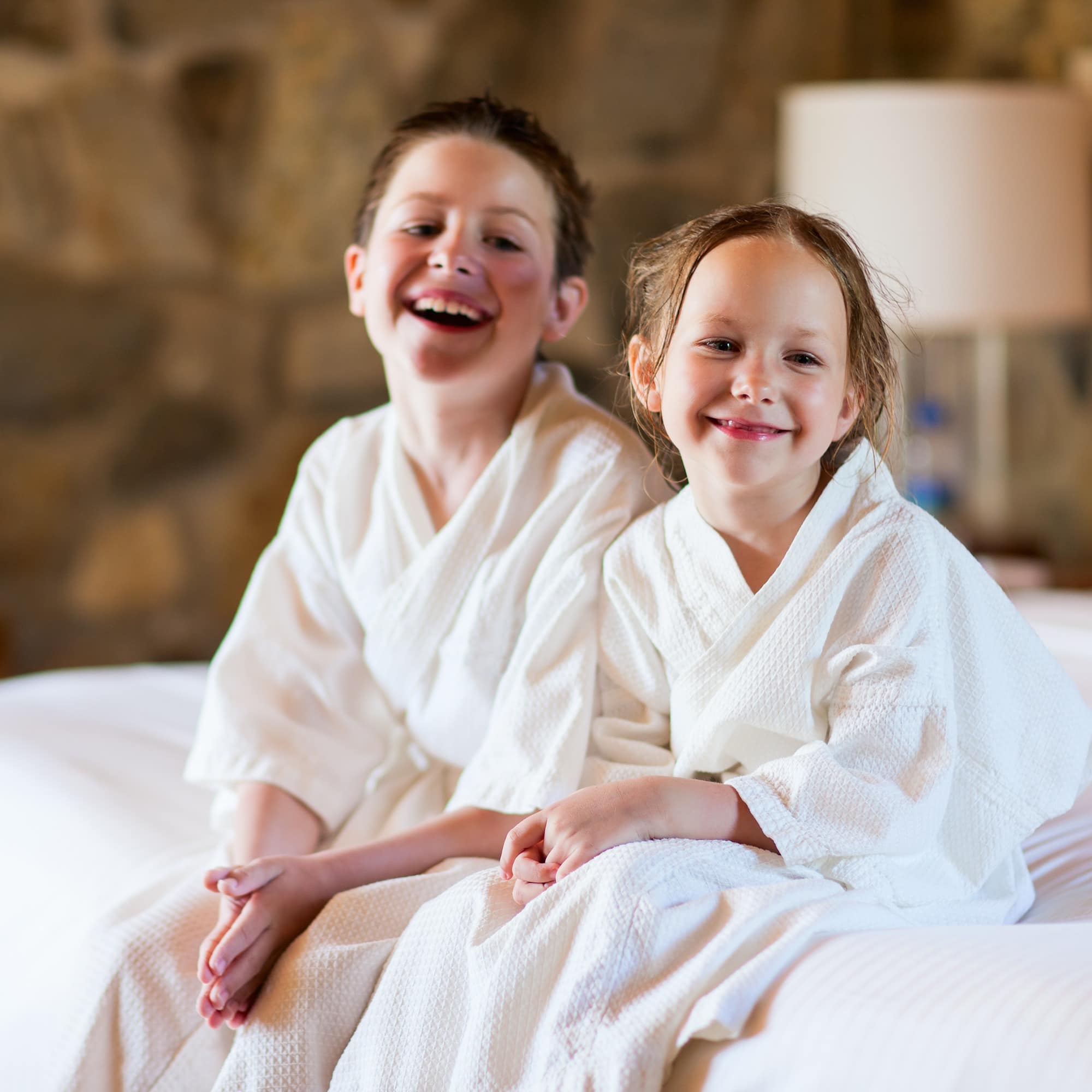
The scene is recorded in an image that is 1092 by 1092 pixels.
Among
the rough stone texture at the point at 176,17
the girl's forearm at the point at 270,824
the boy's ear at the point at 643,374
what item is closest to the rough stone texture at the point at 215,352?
the rough stone texture at the point at 176,17

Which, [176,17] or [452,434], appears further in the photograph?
[176,17]

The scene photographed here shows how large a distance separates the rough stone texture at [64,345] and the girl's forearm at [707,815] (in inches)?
73.5

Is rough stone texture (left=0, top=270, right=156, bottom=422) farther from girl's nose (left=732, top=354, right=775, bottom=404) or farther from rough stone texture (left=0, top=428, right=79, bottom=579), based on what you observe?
girl's nose (left=732, top=354, right=775, bottom=404)

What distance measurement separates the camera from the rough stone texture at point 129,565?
2.54m

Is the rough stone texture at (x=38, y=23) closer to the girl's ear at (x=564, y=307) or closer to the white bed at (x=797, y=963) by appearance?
the white bed at (x=797, y=963)

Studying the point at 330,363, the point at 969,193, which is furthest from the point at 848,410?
the point at 330,363

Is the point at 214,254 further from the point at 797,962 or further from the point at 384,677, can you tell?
the point at 797,962

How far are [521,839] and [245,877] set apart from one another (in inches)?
7.9

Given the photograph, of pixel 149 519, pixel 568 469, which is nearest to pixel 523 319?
pixel 568 469

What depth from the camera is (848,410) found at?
0.99 metres

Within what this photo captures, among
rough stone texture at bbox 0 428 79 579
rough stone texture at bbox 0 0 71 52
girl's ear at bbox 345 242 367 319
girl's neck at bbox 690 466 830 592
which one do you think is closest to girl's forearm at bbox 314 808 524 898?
girl's neck at bbox 690 466 830 592

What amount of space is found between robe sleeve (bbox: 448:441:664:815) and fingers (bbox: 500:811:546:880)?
0.39 ft

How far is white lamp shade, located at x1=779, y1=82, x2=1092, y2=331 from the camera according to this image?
7.58ft

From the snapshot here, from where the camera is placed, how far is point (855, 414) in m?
1.00
